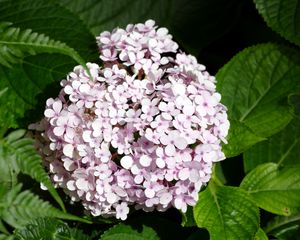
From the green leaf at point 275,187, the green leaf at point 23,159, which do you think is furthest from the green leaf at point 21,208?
the green leaf at point 275,187

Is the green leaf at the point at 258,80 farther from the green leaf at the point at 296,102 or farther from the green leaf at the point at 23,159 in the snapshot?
the green leaf at the point at 23,159

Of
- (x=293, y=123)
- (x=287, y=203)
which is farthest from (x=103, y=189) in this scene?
(x=293, y=123)

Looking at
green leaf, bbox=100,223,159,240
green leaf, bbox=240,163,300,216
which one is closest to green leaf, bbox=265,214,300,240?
green leaf, bbox=240,163,300,216

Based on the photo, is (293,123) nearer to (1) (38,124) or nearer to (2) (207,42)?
(2) (207,42)

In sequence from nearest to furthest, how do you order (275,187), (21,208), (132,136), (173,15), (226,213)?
(21,208) < (132,136) < (226,213) < (275,187) < (173,15)

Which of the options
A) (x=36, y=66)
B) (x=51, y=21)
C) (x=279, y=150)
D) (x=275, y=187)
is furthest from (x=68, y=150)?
(x=279, y=150)

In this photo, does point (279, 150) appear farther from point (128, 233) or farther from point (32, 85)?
point (32, 85)
